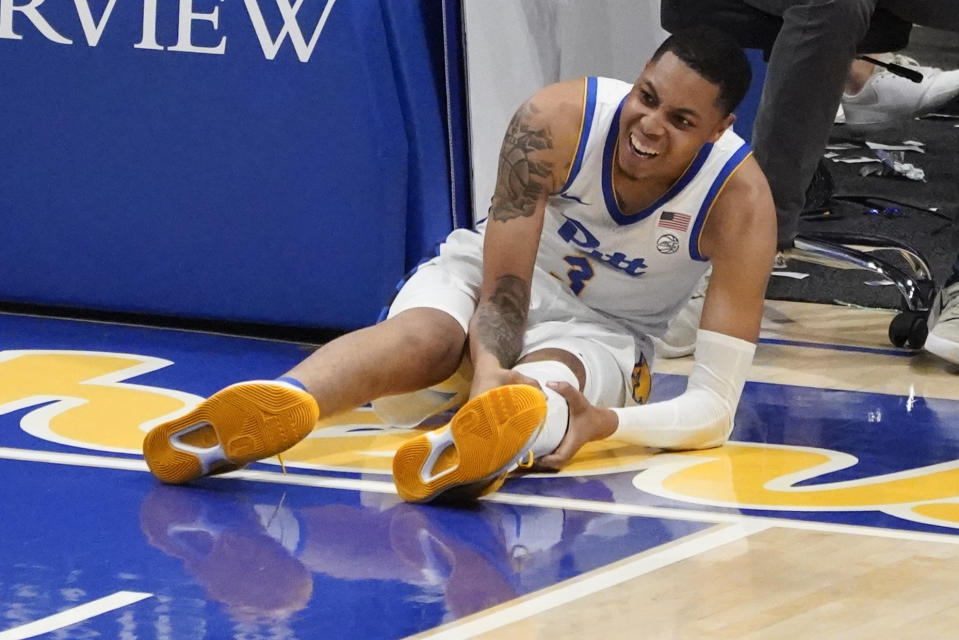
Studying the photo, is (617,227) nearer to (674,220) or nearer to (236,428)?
(674,220)

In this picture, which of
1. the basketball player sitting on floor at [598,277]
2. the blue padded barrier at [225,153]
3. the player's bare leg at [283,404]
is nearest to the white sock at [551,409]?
the basketball player sitting on floor at [598,277]

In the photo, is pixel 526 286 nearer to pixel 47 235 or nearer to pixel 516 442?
pixel 516 442

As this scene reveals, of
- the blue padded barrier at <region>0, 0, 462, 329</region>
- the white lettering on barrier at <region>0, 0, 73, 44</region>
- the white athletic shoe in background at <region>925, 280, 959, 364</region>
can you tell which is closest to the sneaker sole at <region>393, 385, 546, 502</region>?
the blue padded barrier at <region>0, 0, 462, 329</region>

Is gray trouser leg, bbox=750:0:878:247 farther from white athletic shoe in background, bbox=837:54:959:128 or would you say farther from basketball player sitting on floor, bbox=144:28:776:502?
white athletic shoe in background, bbox=837:54:959:128

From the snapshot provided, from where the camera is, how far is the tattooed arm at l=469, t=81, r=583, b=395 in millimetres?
2926

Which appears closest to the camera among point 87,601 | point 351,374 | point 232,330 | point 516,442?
point 87,601

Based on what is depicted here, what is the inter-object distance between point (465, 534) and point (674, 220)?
34.7 inches

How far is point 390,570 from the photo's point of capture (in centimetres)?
219

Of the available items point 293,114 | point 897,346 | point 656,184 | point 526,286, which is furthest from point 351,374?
point 897,346

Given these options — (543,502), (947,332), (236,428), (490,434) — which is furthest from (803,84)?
(236,428)

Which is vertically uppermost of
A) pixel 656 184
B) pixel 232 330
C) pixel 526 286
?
pixel 656 184

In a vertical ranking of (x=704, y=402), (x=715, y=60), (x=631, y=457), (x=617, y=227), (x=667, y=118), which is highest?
(x=715, y=60)

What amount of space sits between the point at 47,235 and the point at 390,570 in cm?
202

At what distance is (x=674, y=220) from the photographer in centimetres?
297
